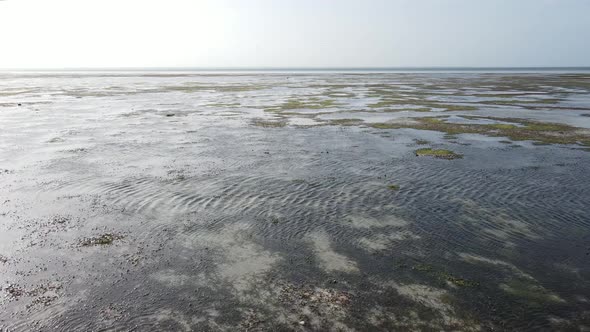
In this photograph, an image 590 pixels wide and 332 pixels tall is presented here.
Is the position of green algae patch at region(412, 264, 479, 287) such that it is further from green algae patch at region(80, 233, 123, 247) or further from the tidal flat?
green algae patch at region(80, 233, 123, 247)

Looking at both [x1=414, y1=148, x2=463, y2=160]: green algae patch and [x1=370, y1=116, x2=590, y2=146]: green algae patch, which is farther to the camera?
[x1=370, y1=116, x2=590, y2=146]: green algae patch

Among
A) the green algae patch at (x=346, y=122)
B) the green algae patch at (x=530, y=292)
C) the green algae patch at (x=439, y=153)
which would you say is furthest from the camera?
the green algae patch at (x=346, y=122)

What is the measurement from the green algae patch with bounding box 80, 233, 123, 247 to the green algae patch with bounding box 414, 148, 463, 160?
18.5 m

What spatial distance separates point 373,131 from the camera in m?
33.9

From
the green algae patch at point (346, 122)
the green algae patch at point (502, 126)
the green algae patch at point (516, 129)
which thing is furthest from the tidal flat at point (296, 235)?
the green algae patch at point (346, 122)

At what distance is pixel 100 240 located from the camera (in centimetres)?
1336

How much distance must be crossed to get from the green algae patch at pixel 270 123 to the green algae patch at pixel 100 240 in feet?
79.5

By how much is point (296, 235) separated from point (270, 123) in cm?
2580

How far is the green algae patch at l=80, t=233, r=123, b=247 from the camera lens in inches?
515

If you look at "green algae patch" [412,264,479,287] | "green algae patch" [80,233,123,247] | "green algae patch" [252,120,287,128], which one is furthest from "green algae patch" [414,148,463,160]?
"green algae patch" [80,233,123,247]

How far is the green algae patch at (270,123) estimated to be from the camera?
36.9 m

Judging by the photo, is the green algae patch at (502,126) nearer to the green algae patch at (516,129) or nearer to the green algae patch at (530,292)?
the green algae patch at (516,129)

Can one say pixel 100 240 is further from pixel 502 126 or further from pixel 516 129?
pixel 502 126

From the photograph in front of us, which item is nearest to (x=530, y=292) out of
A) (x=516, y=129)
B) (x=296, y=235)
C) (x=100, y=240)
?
(x=296, y=235)
